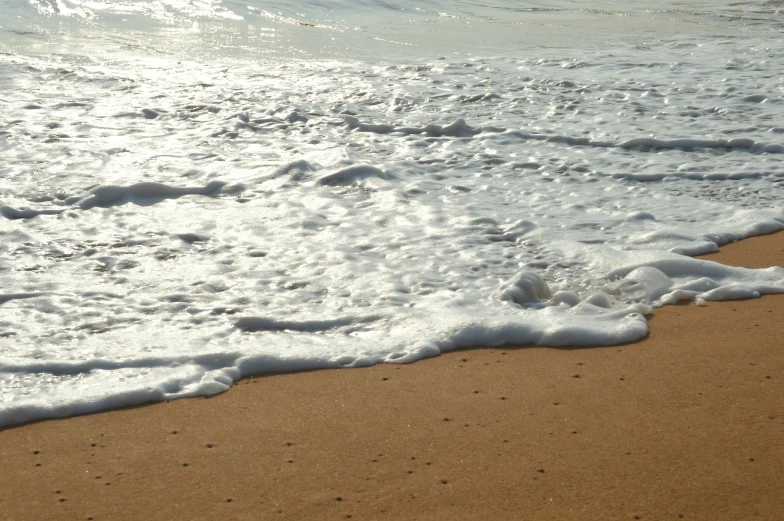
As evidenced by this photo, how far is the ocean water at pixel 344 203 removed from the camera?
3572mm

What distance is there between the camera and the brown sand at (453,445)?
2.48 meters

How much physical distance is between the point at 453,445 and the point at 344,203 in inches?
112

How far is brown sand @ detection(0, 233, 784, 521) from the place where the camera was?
2482 millimetres

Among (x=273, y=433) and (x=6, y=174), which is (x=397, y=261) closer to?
(x=273, y=433)

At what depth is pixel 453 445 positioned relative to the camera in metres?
2.79

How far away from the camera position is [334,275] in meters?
4.23

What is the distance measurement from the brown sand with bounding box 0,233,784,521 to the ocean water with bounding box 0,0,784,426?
172mm

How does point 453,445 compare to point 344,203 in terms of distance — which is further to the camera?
point 344,203

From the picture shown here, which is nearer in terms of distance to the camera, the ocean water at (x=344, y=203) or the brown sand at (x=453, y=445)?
the brown sand at (x=453, y=445)

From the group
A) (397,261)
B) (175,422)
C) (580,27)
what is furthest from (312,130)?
(580,27)

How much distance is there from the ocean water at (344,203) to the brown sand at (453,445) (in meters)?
0.17

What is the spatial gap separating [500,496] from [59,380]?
1787 millimetres

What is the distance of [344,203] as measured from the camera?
5.39 meters

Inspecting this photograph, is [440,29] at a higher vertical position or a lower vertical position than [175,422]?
higher
